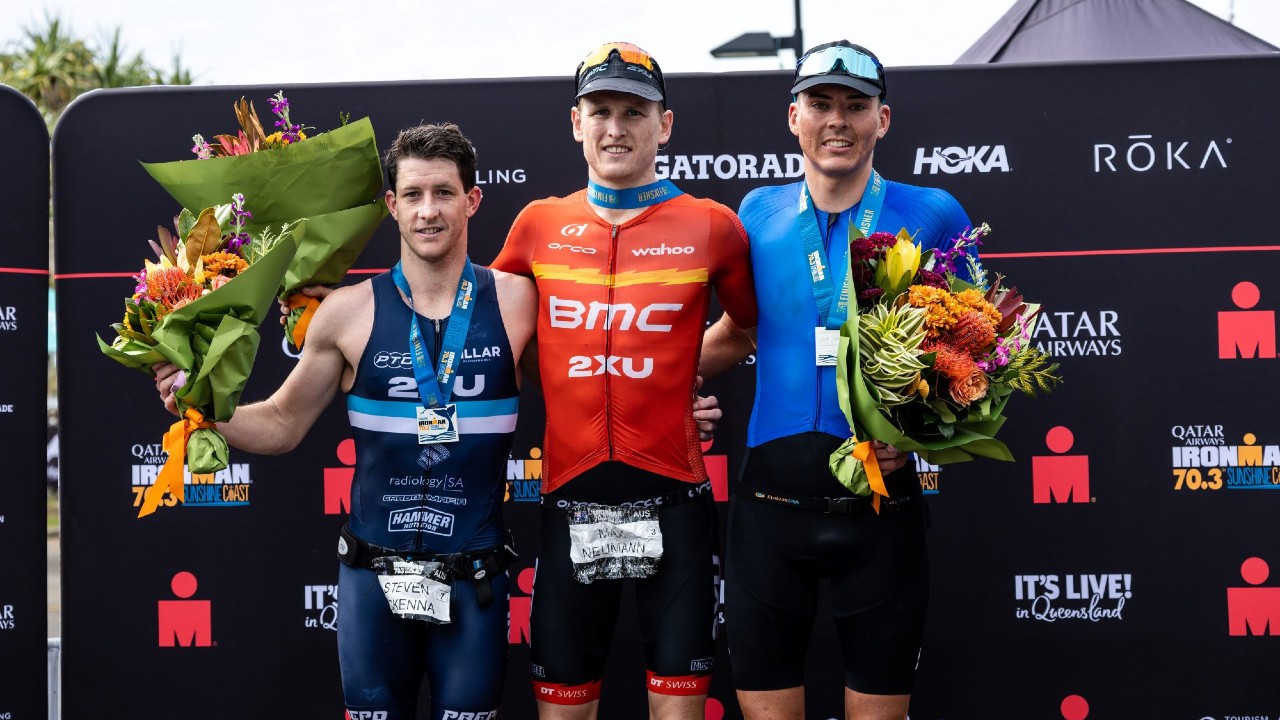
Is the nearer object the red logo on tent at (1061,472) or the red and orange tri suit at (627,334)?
the red and orange tri suit at (627,334)

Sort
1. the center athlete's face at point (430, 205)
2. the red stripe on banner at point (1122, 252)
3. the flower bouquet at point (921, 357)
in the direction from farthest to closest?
the red stripe on banner at point (1122, 252), the center athlete's face at point (430, 205), the flower bouquet at point (921, 357)

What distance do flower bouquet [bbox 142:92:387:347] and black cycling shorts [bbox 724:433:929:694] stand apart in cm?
136

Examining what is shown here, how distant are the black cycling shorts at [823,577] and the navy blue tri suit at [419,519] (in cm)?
69

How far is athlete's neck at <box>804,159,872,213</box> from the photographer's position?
3084 mm

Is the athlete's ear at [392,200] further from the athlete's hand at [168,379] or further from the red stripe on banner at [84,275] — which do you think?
the red stripe on banner at [84,275]

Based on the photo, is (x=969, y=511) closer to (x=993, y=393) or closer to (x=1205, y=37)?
(x=993, y=393)

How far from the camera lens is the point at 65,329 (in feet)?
13.4

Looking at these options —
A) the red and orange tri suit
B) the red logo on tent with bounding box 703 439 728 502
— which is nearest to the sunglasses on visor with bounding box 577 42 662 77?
the red and orange tri suit

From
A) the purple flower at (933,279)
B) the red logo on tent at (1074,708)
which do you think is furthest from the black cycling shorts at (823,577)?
the red logo on tent at (1074,708)

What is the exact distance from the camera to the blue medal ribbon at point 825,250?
2977 millimetres

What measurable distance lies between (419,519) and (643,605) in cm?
66

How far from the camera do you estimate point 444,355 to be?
116 inches

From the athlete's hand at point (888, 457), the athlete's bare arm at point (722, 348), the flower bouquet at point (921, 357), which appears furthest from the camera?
the athlete's bare arm at point (722, 348)

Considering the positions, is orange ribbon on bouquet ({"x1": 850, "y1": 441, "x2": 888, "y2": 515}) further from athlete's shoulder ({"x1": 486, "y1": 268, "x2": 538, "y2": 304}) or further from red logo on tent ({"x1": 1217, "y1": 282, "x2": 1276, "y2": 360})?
red logo on tent ({"x1": 1217, "y1": 282, "x2": 1276, "y2": 360})
